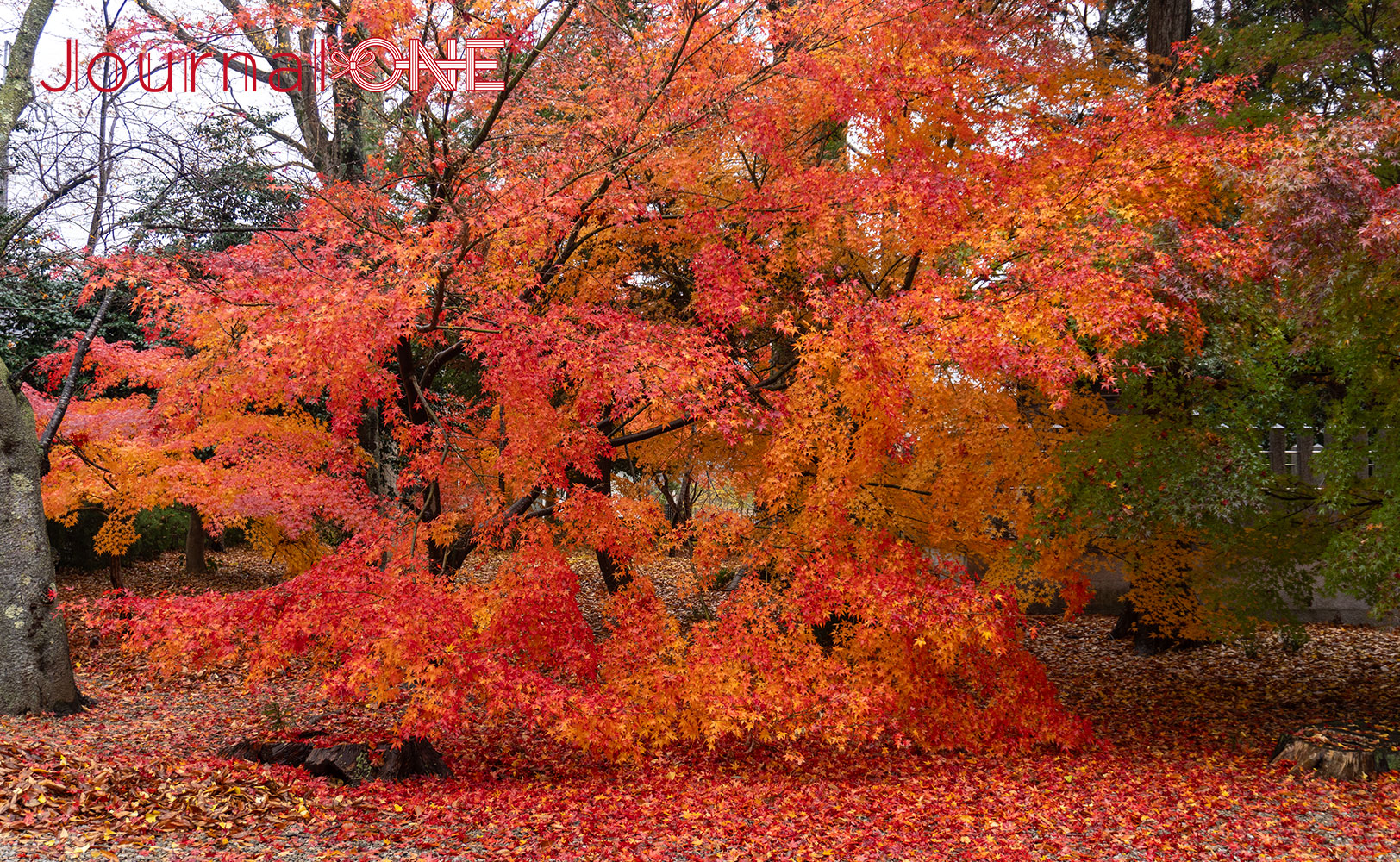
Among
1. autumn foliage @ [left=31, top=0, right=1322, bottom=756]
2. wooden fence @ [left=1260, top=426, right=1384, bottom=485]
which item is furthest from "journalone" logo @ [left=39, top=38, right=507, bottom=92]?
wooden fence @ [left=1260, top=426, right=1384, bottom=485]

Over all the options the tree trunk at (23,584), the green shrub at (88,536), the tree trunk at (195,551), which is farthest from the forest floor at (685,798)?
the green shrub at (88,536)

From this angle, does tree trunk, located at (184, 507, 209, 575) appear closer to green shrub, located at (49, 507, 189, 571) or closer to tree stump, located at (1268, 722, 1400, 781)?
green shrub, located at (49, 507, 189, 571)

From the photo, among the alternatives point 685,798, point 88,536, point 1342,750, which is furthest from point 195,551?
point 1342,750

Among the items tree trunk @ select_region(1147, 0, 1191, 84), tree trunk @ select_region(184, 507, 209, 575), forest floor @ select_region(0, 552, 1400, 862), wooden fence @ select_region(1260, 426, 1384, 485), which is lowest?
forest floor @ select_region(0, 552, 1400, 862)

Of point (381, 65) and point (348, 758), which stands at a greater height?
point (381, 65)

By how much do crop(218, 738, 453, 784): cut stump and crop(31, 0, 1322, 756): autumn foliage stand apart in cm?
87

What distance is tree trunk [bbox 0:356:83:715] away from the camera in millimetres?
9953

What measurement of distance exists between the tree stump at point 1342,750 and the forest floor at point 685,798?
8.4 inches

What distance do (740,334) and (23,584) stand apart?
9424mm

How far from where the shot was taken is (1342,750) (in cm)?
905

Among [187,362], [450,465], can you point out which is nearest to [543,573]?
[450,465]

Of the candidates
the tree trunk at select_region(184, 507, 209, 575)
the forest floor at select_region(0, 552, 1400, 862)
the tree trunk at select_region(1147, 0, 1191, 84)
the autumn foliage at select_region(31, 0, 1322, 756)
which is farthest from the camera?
the tree trunk at select_region(184, 507, 209, 575)

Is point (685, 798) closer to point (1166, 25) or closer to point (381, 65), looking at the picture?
point (381, 65)

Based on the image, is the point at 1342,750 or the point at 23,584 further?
the point at 23,584
